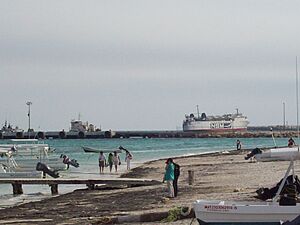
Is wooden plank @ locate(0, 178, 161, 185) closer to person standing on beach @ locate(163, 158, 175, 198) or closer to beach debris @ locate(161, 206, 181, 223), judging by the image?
person standing on beach @ locate(163, 158, 175, 198)

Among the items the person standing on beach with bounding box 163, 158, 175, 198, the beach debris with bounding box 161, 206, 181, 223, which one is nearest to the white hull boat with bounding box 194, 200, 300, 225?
the beach debris with bounding box 161, 206, 181, 223

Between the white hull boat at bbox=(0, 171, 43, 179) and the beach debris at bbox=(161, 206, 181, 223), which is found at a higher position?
the white hull boat at bbox=(0, 171, 43, 179)

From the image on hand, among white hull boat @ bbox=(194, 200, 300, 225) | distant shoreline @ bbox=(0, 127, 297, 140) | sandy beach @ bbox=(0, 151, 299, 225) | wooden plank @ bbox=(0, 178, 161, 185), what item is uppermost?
distant shoreline @ bbox=(0, 127, 297, 140)

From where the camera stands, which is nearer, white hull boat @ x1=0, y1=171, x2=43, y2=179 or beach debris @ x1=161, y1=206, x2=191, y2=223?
beach debris @ x1=161, y1=206, x2=191, y2=223

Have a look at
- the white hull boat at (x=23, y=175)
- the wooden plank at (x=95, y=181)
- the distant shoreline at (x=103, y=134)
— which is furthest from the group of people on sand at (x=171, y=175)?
the distant shoreline at (x=103, y=134)

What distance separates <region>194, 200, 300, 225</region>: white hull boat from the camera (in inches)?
620

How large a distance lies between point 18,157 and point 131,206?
3608cm

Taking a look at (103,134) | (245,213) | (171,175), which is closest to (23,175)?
(171,175)

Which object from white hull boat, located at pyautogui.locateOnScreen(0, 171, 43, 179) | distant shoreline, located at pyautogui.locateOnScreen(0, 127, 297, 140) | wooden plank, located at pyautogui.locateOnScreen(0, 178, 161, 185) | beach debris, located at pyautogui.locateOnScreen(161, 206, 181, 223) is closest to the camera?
beach debris, located at pyautogui.locateOnScreen(161, 206, 181, 223)

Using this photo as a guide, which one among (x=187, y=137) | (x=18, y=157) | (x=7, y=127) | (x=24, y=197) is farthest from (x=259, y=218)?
(x=187, y=137)

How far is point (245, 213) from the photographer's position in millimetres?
15820

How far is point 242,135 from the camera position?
19262 centimetres

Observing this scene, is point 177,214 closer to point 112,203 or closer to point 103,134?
point 112,203

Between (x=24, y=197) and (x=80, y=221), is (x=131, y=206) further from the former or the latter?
(x=24, y=197)
